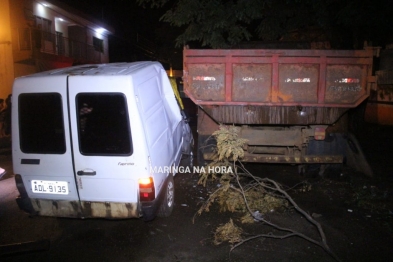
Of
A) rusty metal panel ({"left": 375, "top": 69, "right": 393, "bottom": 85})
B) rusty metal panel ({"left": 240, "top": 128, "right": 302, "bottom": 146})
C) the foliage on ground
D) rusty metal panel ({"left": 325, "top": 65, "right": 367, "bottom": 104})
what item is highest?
rusty metal panel ({"left": 375, "top": 69, "right": 393, "bottom": 85})

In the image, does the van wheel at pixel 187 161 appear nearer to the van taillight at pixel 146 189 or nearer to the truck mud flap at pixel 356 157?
the van taillight at pixel 146 189

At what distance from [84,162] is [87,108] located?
652mm

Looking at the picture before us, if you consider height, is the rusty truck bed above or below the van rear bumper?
above

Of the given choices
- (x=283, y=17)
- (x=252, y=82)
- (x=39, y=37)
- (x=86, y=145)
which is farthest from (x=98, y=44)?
(x=86, y=145)

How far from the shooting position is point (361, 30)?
28.3 feet

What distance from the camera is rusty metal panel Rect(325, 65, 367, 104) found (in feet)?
16.8

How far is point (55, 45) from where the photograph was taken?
1758cm

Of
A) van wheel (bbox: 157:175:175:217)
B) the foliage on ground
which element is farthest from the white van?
the foliage on ground

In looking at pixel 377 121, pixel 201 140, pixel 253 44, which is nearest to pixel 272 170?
pixel 201 140

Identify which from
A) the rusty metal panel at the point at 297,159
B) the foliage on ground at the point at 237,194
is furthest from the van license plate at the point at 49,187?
the rusty metal panel at the point at 297,159

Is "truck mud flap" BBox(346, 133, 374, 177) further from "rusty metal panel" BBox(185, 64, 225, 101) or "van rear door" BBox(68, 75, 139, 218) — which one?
"van rear door" BBox(68, 75, 139, 218)

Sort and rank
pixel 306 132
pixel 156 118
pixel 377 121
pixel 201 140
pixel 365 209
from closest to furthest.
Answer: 1. pixel 156 118
2. pixel 365 209
3. pixel 306 132
4. pixel 201 140
5. pixel 377 121

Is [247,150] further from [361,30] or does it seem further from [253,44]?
[361,30]

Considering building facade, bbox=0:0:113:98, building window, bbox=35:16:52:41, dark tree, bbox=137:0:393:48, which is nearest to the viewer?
dark tree, bbox=137:0:393:48
